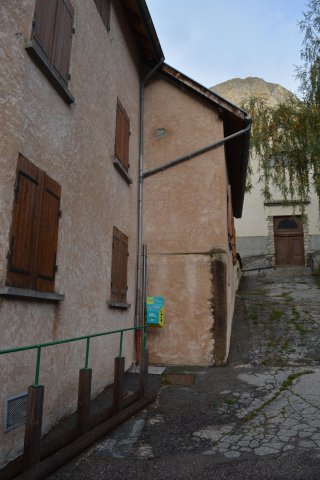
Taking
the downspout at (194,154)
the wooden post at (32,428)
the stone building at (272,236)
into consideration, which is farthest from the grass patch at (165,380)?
the stone building at (272,236)

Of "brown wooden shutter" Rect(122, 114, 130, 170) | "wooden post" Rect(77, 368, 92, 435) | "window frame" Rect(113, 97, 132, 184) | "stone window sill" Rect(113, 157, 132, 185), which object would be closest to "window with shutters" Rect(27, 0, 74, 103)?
"stone window sill" Rect(113, 157, 132, 185)

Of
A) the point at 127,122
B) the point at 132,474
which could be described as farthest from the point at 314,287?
the point at 132,474

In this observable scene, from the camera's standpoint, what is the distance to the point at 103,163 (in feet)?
20.6

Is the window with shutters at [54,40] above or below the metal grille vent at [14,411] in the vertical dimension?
above

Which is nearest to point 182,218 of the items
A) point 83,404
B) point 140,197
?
point 140,197

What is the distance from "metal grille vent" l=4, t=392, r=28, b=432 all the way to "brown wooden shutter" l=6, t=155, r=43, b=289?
3.40 feet

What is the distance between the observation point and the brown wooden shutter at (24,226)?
3.74 metres

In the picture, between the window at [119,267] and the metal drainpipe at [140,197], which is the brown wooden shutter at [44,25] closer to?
the window at [119,267]

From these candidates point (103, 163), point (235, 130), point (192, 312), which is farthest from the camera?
Answer: point (235, 130)

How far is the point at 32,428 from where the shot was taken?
295 centimetres

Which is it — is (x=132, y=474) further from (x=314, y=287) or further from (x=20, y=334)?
(x=314, y=287)

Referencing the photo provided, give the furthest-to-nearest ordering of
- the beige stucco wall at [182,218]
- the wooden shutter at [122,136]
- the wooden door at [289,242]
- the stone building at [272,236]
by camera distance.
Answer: the wooden door at [289,242], the stone building at [272,236], the beige stucco wall at [182,218], the wooden shutter at [122,136]

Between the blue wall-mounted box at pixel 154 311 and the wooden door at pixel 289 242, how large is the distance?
56.5 ft

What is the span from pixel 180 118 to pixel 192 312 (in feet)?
13.8
